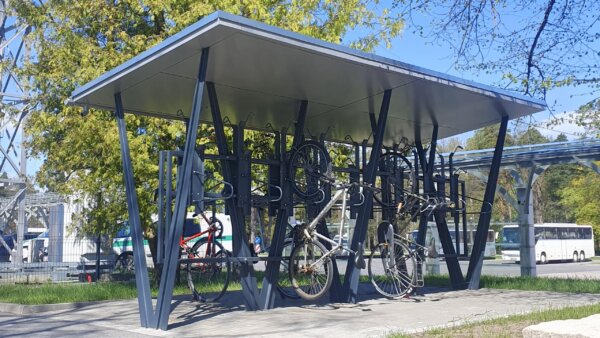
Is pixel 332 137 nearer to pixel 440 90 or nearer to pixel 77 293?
pixel 440 90

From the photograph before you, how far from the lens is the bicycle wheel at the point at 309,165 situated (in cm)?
1152

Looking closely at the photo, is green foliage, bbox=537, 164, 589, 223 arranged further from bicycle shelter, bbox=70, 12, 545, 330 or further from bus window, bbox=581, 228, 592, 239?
bicycle shelter, bbox=70, 12, 545, 330

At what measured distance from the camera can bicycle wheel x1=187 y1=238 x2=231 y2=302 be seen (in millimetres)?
12008

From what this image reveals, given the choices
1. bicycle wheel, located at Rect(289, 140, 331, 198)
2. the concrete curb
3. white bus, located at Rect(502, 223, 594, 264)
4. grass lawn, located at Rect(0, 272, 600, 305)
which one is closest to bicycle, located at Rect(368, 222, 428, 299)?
bicycle wheel, located at Rect(289, 140, 331, 198)

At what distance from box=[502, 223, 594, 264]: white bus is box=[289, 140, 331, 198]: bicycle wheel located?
115ft

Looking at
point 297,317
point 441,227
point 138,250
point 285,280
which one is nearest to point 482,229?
point 441,227

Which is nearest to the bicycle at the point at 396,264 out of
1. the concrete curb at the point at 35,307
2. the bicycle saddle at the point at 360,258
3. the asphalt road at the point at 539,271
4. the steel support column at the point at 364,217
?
the steel support column at the point at 364,217

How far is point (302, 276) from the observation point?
35.7 ft

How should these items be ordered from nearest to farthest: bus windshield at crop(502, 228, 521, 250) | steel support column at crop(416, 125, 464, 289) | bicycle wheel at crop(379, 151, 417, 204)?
bicycle wheel at crop(379, 151, 417, 204), steel support column at crop(416, 125, 464, 289), bus windshield at crop(502, 228, 521, 250)

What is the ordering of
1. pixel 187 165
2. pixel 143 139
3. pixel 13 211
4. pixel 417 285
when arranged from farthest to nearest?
pixel 13 211 < pixel 143 139 < pixel 417 285 < pixel 187 165

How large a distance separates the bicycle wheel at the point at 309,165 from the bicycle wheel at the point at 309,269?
42.8 inches

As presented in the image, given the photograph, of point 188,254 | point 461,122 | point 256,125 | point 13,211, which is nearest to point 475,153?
point 461,122

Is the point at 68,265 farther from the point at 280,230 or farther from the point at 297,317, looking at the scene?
the point at 297,317

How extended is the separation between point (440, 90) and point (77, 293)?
28.8ft
